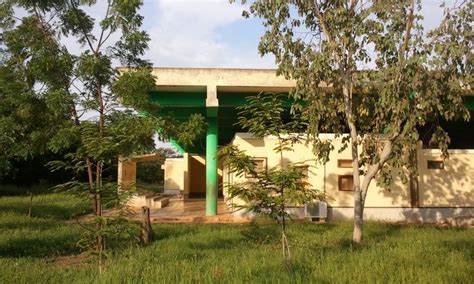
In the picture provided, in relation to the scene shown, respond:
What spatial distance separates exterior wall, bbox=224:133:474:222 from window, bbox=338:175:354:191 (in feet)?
0.42

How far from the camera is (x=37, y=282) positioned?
707 centimetres

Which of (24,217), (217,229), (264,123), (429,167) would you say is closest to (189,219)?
(217,229)

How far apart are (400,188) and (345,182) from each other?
6.58 feet

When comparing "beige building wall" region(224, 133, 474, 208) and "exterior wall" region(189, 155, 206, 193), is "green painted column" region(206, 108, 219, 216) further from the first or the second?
"exterior wall" region(189, 155, 206, 193)

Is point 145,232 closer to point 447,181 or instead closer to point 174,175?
point 447,181

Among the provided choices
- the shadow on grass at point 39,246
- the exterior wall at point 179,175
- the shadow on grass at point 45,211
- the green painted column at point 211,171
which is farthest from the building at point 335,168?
the exterior wall at point 179,175

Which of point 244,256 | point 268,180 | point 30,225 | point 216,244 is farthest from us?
point 30,225

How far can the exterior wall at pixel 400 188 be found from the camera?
691 inches

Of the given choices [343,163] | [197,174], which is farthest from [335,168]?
[197,174]

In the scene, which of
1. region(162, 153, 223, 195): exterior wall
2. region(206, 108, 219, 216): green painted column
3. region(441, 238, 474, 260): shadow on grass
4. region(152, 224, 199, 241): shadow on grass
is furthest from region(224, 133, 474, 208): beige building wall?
region(162, 153, 223, 195): exterior wall

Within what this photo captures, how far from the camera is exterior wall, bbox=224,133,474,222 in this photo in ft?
57.6

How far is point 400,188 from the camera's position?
1772 cm

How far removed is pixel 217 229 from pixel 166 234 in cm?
157

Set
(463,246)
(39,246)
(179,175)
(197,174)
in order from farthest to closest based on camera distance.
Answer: (197,174) < (179,175) < (39,246) < (463,246)
